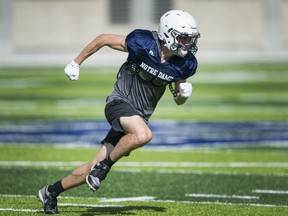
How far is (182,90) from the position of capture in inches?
334

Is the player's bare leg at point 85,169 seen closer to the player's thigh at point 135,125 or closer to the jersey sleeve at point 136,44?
the player's thigh at point 135,125

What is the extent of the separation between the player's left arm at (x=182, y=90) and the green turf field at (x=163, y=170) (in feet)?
3.27

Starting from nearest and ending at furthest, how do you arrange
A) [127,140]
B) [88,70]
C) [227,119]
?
1. [127,140]
2. [227,119]
3. [88,70]

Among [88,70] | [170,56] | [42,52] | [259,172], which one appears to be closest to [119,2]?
[42,52]

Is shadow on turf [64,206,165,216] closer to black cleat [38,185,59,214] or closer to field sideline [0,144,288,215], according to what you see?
field sideline [0,144,288,215]

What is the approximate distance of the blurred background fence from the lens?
1663 inches

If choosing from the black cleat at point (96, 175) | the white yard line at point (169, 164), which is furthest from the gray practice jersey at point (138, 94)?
the white yard line at point (169, 164)

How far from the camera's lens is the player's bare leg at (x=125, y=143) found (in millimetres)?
8109

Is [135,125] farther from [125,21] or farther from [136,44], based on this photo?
[125,21]

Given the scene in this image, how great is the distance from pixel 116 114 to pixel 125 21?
34.3 metres

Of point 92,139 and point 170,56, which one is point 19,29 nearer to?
point 92,139

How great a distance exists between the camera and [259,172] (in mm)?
11836

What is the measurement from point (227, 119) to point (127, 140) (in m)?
10.1

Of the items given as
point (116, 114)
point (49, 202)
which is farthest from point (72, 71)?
point (49, 202)
